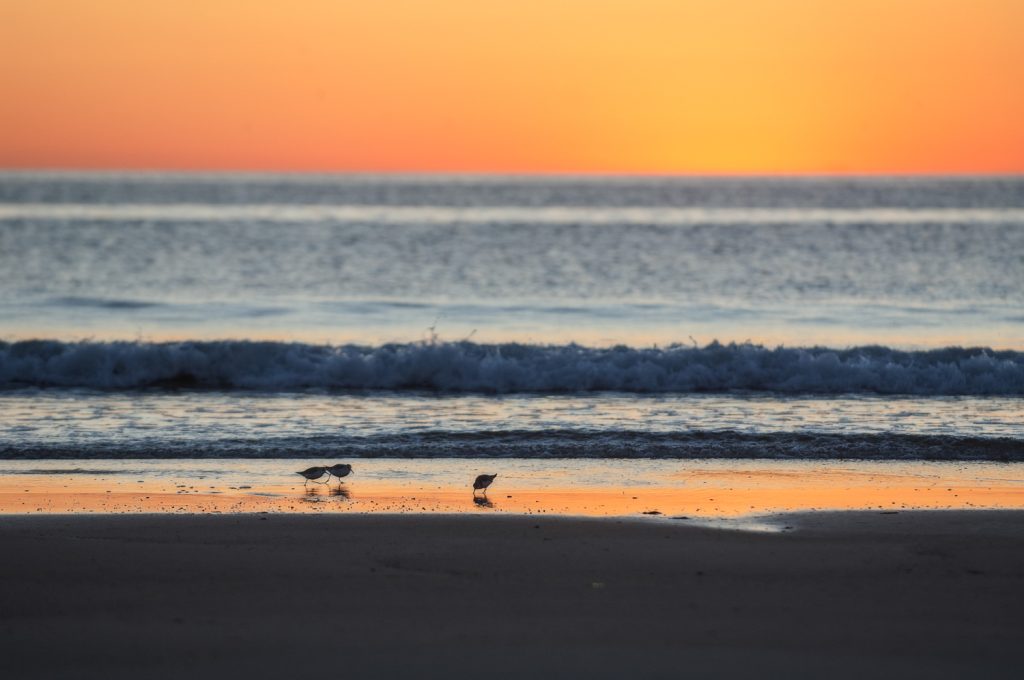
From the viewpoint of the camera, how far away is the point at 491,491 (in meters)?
9.68

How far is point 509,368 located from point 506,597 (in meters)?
→ 9.84

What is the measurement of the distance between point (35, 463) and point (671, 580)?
639cm

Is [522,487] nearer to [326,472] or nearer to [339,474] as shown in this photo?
[339,474]

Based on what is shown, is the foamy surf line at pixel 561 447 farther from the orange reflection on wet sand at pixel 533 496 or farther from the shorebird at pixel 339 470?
the shorebird at pixel 339 470

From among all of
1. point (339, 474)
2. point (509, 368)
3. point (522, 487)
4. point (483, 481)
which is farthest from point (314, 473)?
point (509, 368)

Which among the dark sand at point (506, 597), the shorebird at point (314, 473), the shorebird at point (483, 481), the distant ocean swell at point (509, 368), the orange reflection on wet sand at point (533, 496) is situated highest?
the distant ocean swell at point (509, 368)

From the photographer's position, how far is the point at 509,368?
54.2 ft

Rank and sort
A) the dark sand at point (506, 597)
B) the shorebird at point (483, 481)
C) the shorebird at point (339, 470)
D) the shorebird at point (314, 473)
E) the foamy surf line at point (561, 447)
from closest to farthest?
1. the dark sand at point (506, 597)
2. the shorebird at point (483, 481)
3. the shorebird at point (314, 473)
4. the shorebird at point (339, 470)
5. the foamy surf line at point (561, 447)

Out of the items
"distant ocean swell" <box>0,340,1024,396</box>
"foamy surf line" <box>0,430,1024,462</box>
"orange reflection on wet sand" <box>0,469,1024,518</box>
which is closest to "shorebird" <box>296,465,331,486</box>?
"orange reflection on wet sand" <box>0,469,1024,518</box>

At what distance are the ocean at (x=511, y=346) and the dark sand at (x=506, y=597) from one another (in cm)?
323

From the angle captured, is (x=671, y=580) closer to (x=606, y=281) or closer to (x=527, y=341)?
(x=527, y=341)

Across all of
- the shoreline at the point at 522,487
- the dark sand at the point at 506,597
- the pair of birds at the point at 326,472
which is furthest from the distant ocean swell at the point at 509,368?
the dark sand at the point at 506,597

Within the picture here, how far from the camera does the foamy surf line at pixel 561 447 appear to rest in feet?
37.1

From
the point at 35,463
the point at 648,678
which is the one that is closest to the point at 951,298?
the point at 35,463
